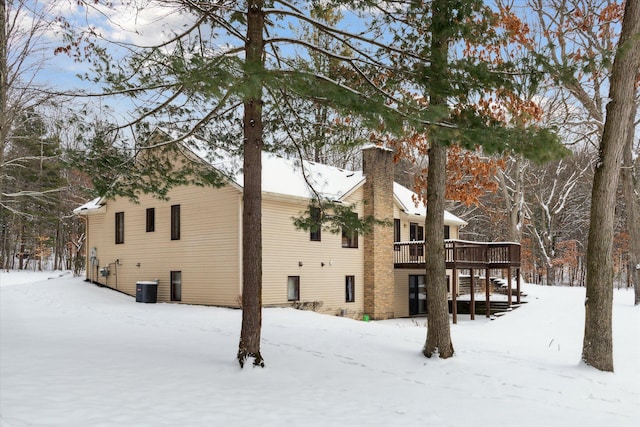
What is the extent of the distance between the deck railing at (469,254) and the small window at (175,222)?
972 centimetres

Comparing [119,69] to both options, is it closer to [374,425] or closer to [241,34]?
[241,34]

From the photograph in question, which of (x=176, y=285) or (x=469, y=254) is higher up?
(x=469, y=254)

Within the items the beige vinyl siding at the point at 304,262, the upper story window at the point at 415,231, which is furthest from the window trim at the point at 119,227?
the upper story window at the point at 415,231

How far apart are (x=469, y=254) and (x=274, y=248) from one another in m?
8.97

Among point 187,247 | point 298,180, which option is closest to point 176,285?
point 187,247

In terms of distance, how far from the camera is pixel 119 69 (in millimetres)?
9461

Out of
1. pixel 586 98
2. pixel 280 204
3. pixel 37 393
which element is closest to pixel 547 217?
pixel 586 98

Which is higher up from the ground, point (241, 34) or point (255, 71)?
point (241, 34)

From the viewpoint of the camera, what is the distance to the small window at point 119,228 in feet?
75.5

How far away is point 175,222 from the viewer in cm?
2070

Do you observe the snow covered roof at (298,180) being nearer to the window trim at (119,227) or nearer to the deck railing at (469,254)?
the deck railing at (469,254)

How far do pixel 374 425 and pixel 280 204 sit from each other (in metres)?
13.8

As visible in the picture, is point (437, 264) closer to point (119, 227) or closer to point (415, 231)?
point (119, 227)

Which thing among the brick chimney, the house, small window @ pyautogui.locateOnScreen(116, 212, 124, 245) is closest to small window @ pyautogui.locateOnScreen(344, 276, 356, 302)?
the house
